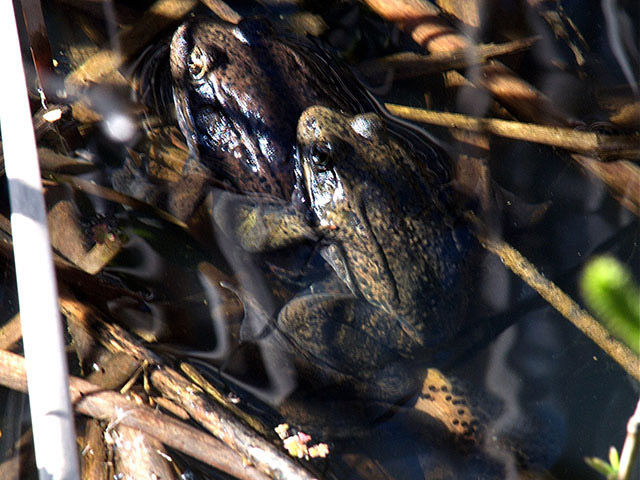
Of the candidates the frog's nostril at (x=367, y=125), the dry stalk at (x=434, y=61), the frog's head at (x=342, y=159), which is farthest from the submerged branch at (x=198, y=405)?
the dry stalk at (x=434, y=61)

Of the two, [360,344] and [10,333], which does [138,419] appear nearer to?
[10,333]

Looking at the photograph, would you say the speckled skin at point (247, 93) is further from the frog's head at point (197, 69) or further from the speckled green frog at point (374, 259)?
the speckled green frog at point (374, 259)

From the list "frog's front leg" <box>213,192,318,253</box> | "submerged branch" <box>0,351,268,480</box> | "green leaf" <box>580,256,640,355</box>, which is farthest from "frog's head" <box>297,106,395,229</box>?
"green leaf" <box>580,256,640,355</box>

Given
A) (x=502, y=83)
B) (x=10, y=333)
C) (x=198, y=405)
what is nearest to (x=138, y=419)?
(x=198, y=405)

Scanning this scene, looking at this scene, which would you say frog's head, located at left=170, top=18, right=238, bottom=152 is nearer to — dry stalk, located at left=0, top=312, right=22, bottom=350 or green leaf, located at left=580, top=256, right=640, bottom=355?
dry stalk, located at left=0, top=312, right=22, bottom=350

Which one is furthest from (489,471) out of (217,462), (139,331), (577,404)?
(139,331)

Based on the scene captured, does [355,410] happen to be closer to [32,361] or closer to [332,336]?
[332,336]
